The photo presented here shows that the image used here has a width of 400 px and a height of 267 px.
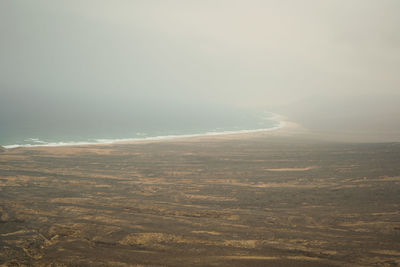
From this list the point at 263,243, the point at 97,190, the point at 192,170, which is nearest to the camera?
the point at 263,243

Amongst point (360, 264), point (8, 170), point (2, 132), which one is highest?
point (2, 132)

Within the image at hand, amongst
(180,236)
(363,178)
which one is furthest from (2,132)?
(363,178)

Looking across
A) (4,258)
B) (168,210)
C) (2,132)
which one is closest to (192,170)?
(168,210)

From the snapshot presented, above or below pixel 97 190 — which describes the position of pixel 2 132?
above

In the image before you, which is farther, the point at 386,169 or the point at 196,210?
the point at 386,169

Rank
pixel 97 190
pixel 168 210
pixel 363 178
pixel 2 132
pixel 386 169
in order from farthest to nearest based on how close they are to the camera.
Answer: pixel 2 132, pixel 386 169, pixel 363 178, pixel 97 190, pixel 168 210

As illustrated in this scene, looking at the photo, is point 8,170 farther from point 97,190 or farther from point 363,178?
point 363,178
